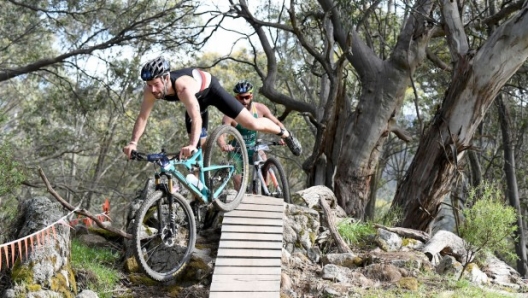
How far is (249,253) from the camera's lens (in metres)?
6.59

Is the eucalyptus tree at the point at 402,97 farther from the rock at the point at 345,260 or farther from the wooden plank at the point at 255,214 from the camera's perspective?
the wooden plank at the point at 255,214

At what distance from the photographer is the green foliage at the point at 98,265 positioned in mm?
6039

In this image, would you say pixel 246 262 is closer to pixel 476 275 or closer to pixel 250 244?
pixel 250 244

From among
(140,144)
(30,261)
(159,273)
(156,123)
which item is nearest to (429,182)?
(159,273)

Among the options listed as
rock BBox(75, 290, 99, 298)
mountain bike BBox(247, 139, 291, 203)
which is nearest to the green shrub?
mountain bike BBox(247, 139, 291, 203)

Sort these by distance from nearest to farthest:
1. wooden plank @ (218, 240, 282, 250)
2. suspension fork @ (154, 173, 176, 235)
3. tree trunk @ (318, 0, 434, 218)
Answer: suspension fork @ (154, 173, 176, 235) → wooden plank @ (218, 240, 282, 250) → tree trunk @ (318, 0, 434, 218)

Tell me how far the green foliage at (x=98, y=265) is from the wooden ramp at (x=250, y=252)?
1.05m

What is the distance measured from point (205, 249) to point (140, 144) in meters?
18.1

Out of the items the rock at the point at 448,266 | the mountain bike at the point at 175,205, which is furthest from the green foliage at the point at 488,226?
the mountain bike at the point at 175,205

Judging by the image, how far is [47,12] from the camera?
1477 cm

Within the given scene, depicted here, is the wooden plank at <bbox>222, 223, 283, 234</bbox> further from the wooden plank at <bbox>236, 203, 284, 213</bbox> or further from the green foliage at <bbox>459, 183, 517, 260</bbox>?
the green foliage at <bbox>459, 183, 517, 260</bbox>

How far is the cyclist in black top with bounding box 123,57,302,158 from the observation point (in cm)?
604

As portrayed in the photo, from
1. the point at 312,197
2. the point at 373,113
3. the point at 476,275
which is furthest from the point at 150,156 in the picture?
the point at 373,113

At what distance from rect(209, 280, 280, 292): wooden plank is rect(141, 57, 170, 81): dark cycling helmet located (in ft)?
6.69
